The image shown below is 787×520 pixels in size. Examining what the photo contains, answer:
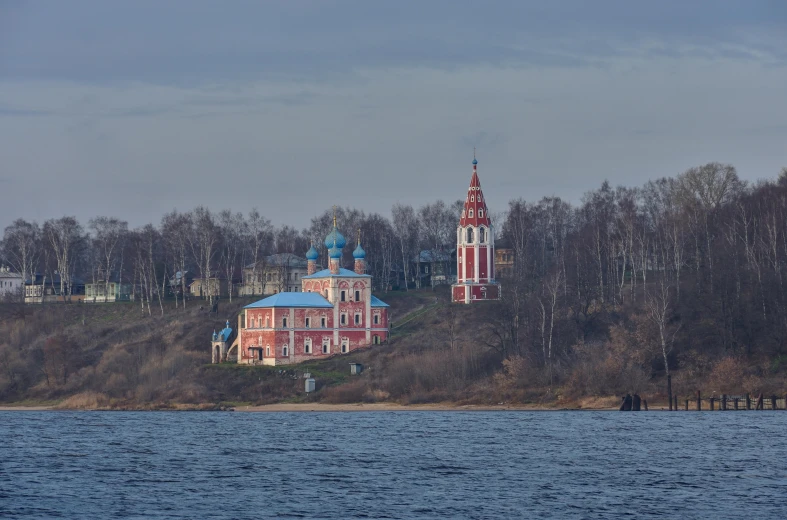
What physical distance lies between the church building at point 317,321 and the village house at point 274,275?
20826mm

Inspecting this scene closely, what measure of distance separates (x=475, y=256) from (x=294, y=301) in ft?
65.0

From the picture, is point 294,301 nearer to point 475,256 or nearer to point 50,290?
point 475,256

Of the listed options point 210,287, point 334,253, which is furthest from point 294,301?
point 210,287

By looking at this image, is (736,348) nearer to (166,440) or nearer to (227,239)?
(166,440)

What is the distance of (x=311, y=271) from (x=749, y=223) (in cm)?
3517

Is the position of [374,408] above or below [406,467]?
above

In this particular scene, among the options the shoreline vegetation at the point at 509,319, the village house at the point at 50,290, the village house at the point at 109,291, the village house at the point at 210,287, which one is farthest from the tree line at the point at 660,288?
the village house at the point at 50,290

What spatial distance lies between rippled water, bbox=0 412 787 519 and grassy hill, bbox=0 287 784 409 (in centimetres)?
600

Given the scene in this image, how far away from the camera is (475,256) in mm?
110312

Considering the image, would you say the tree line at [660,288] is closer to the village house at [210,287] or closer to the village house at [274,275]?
the village house at [274,275]

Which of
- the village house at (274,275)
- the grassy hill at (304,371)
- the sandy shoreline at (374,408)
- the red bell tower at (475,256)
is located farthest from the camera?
the village house at (274,275)

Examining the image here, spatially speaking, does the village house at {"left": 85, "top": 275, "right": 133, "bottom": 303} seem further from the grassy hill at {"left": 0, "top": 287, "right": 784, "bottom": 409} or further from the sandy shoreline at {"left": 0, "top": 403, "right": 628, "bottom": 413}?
the sandy shoreline at {"left": 0, "top": 403, "right": 628, "bottom": 413}

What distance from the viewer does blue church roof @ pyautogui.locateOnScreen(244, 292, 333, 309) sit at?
96500mm

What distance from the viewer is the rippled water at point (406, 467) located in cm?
3884
